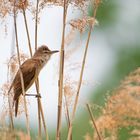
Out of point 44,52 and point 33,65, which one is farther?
point 44,52

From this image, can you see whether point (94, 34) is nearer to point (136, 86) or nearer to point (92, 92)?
point (92, 92)

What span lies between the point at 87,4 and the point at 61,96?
1.80 ft

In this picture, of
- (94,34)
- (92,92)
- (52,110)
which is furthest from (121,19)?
(52,110)

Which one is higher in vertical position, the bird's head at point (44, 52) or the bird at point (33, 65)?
the bird's head at point (44, 52)

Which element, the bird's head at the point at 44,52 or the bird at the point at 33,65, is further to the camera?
the bird's head at the point at 44,52

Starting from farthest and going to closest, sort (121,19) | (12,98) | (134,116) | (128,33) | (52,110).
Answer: (121,19), (128,33), (52,110), (12,98), (134,116)

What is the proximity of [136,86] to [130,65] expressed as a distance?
36.5 ft

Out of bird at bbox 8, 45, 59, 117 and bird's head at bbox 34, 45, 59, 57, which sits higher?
bird's head at bbox 34, 45, 59, 57

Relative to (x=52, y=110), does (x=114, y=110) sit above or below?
above

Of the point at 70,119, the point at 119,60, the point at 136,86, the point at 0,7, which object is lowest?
the point at 119,60

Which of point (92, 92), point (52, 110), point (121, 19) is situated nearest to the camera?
Result: point (52, 110)

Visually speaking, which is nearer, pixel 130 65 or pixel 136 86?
pixel 136 86

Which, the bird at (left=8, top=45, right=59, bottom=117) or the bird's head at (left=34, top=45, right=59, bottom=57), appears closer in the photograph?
the bird at (left=8, top=45, right=59, bottom=117)

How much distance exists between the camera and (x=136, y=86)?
157 inches
